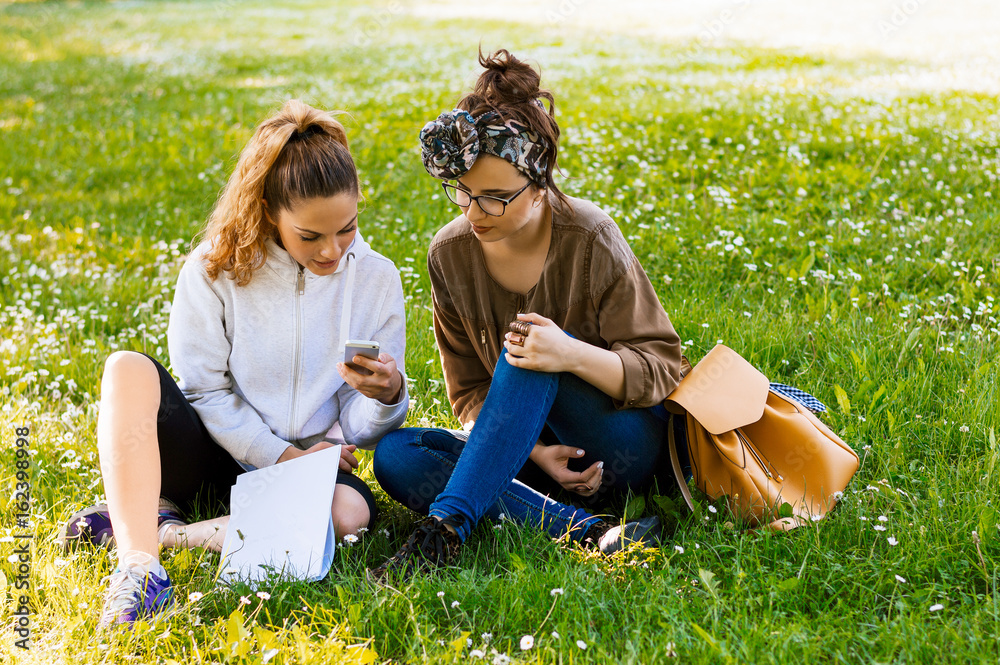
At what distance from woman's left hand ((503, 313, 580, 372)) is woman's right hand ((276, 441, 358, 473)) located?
2.36 ft

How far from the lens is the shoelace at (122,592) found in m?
2.18

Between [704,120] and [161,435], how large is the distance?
6031 millimetres

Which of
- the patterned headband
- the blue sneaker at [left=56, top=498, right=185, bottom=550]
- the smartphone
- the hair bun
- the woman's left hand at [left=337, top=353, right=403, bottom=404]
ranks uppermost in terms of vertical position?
the hair bun

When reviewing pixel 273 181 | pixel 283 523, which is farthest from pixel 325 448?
pixel 273 181

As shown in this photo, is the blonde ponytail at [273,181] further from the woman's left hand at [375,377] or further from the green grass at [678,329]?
the green grass at [678,329]

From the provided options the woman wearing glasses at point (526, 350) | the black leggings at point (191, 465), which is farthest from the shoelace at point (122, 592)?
the woman wearing glasses at point (526, 350)

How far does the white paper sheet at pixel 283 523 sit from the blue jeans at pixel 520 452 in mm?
280

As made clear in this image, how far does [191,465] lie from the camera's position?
2.70 m

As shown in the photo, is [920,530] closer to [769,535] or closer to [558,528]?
[769,535]

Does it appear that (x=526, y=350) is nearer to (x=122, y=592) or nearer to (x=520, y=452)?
(x=520, y=452)

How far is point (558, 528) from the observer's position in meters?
2.60

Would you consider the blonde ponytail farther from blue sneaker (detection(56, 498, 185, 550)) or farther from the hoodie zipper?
blue sneaker (detection(56, 498, 185, 550))

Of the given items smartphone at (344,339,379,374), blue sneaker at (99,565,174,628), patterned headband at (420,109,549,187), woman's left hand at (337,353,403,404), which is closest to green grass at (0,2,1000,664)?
blue sneaker at (99,565,174,628)

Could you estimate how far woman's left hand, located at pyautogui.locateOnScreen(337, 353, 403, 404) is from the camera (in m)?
2.55
